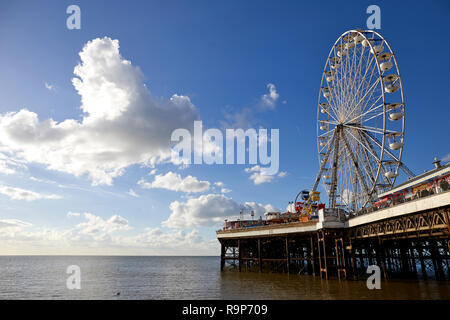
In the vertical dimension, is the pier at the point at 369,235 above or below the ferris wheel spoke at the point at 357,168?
below

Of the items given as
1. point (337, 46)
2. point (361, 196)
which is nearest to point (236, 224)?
point (361, 196)

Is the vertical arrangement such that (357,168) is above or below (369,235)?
above

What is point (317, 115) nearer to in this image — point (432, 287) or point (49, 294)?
point (432, 287)

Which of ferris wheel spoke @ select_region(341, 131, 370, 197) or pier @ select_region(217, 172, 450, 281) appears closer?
pier @ select_region(217, 172, 450, 281)

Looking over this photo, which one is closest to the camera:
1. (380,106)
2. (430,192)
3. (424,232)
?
(430,192)

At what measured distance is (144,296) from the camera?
3056 cm

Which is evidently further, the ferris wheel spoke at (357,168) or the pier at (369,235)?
the ferris wheel spoke at (357,168)

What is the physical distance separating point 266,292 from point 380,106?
1007 inches

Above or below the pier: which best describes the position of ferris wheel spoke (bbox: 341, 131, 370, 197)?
above

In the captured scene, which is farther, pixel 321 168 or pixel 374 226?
pixel 321 168

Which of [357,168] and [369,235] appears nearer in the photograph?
[369,235]

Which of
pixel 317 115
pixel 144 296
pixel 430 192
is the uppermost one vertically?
pixel 317 115
